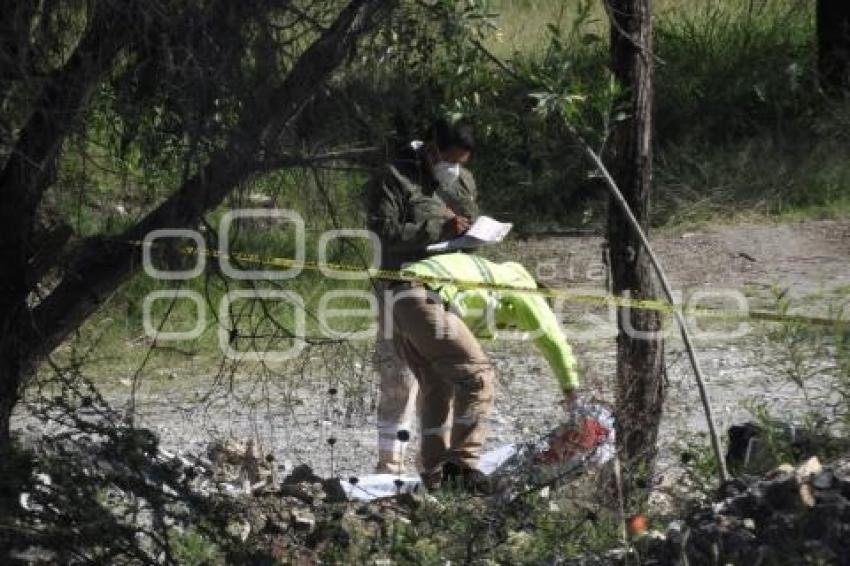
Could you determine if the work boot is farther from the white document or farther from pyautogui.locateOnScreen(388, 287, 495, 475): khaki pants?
the white document

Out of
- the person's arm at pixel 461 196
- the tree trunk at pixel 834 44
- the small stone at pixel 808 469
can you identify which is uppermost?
the tree trunk at pixel 834 44

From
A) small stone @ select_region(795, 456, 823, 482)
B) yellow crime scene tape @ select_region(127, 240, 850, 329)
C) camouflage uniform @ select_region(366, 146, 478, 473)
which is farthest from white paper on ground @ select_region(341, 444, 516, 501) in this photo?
small stone @ select_region(795, 456, 823, 482)

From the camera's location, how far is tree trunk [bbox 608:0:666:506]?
741 centimetres

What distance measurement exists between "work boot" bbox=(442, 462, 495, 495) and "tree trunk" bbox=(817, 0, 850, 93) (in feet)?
24.3

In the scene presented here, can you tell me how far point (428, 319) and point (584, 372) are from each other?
2.68 ft

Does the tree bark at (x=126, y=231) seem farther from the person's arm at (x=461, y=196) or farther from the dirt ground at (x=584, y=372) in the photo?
the person's arm at (x=461, y=196)

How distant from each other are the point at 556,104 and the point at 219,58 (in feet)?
4.21

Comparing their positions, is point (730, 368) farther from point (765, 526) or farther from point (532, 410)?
point (765, 526)

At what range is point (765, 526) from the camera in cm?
555

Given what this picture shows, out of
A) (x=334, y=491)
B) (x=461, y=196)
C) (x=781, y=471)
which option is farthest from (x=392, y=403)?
(x=781, y=471)

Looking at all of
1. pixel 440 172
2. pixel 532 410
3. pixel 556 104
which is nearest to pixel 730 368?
pixel 532 410

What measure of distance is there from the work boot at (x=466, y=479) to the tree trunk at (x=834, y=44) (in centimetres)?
739

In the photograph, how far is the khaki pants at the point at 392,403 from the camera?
8.32 meters

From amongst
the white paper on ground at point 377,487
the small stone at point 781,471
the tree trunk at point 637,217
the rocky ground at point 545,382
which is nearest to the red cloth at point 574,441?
the tree trunk at point 637,217
